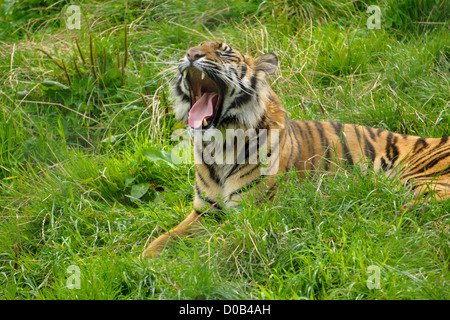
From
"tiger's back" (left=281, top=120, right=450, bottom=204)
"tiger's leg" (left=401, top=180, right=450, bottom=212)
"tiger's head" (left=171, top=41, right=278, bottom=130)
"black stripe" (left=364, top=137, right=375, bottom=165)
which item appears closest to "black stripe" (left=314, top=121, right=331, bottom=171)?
"tiger's back" (left=281, top=120, right=450, bottom=204)

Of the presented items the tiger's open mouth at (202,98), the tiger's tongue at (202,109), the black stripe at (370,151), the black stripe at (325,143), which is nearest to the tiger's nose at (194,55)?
the tiger's open mouth at (202,98)

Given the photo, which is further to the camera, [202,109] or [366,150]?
[366,150]

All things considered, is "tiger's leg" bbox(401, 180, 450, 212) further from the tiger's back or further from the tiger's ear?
the tiger's ear

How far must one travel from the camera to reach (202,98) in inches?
150

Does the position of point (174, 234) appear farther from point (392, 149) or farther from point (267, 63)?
point (392, 149)

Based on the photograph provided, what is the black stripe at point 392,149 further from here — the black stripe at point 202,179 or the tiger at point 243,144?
the black stripe at point 202,179

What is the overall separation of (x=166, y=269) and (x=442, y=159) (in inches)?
83.2

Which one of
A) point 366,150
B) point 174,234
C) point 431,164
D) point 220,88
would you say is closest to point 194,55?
point 220,88

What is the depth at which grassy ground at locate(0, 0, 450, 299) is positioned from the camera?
116 inches

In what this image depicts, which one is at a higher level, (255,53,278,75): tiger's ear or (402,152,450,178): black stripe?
(255,53,278,75): tiger's ear

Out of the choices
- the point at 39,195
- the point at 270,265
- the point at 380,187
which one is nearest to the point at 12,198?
the point at 39,195

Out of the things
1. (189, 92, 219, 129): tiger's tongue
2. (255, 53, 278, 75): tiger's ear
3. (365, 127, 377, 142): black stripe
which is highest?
(255, 53, 278, 75): tiger's ear

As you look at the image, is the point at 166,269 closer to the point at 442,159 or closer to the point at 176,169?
the point at 176,169

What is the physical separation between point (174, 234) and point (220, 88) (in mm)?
1030
